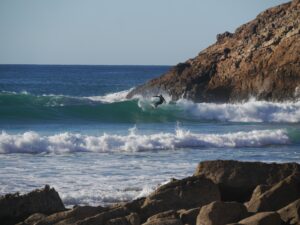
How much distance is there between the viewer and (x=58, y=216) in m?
9.07

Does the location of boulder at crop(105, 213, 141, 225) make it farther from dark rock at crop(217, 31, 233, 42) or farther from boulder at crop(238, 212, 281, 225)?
dark rock at crop(217, 31, 233, 42)

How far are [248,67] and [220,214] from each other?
85.7 ft

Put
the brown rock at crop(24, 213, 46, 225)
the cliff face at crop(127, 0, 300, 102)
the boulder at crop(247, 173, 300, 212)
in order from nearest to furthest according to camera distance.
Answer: the brown rock at crop(24, 213, 46, 225) → the boulder at crop(247, 173, 300, 212) → the cliff face at crop(127, 0, 300, 102)

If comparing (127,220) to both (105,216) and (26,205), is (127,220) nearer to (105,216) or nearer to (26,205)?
(105,216)

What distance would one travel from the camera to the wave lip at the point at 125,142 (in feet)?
66.9

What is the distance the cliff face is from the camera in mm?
33344

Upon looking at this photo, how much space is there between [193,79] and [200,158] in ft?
58.5

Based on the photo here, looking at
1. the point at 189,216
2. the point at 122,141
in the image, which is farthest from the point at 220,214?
the point at 122,141

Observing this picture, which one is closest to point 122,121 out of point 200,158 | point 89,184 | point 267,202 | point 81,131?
point 81,131

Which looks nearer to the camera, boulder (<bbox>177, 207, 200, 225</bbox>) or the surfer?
boulder (<bbox>177, 207, 200, 225</bbox>)

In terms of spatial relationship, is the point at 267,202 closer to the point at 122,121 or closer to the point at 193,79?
the point at 122,121

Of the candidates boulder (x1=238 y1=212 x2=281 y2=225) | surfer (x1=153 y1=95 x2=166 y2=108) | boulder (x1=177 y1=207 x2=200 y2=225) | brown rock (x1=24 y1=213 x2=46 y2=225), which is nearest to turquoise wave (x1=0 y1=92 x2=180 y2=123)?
surfer (x1=153 y1=95 x2=166 y2=108)

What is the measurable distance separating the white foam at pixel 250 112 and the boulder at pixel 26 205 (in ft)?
72.5

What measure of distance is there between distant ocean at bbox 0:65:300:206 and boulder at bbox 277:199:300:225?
3.83 metres
